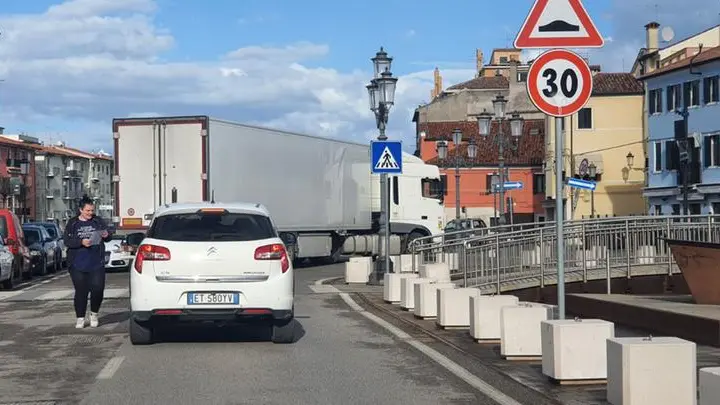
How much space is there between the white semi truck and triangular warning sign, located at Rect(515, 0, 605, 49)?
12323mm

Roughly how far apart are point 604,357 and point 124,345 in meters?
6.23

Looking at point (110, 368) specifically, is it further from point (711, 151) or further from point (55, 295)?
point (711, 151)

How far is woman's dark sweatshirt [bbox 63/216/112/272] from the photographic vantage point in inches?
586

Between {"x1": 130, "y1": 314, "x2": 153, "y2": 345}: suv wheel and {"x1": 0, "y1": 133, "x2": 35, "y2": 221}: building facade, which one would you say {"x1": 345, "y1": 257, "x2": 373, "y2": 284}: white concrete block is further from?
{"x1": 0, "y1": 133, "x2": 35, "y2": 221}: building facade

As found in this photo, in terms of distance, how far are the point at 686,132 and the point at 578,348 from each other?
45638mm

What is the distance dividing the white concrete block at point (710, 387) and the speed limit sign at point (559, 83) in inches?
151

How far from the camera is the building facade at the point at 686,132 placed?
183 ft

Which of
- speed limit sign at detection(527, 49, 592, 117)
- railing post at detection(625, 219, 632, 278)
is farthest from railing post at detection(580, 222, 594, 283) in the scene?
speed limit sign at detection(527, 49, 592, 117)

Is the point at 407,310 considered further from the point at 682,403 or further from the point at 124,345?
the point at 682,403

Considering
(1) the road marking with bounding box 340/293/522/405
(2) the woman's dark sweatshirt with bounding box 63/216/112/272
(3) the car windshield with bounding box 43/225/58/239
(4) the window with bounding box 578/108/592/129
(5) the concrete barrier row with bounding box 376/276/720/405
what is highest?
(4) the window with bounding box 578/108/592/129

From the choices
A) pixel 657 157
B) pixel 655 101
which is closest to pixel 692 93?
pixel 655 101

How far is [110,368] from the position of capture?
35.9 ft

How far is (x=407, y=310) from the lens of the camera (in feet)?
58.4

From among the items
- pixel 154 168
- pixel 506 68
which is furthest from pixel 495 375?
pixel 506 68
